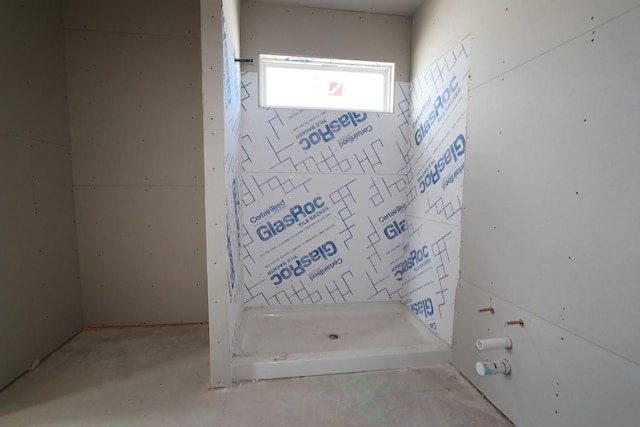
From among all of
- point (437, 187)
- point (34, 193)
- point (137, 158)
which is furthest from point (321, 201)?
point (34, 193)

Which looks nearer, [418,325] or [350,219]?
[418,325]

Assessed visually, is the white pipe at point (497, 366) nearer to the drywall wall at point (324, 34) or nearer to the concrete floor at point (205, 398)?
the concrete floor at point (205, 398)

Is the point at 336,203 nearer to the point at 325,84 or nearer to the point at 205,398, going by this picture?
the point at 325,84

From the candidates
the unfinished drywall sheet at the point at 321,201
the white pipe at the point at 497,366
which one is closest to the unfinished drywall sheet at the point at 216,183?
the unfinished drywall sheet at the point at 321,201

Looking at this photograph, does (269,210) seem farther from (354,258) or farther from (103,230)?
(103,230)

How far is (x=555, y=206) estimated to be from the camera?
1.20 meters

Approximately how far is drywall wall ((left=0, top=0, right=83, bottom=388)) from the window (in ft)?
4.53

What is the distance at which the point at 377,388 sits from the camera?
1.67m

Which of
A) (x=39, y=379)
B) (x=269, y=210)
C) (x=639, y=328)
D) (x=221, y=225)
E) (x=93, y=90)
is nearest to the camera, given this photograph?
(x=639, y=328)

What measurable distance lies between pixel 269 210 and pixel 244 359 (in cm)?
113

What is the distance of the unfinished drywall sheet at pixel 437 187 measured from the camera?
1.85 m

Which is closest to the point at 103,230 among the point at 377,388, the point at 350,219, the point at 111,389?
the point at 111,389

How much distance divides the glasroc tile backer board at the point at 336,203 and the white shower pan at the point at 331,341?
0.10 meters

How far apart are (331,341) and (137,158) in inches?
77.1
